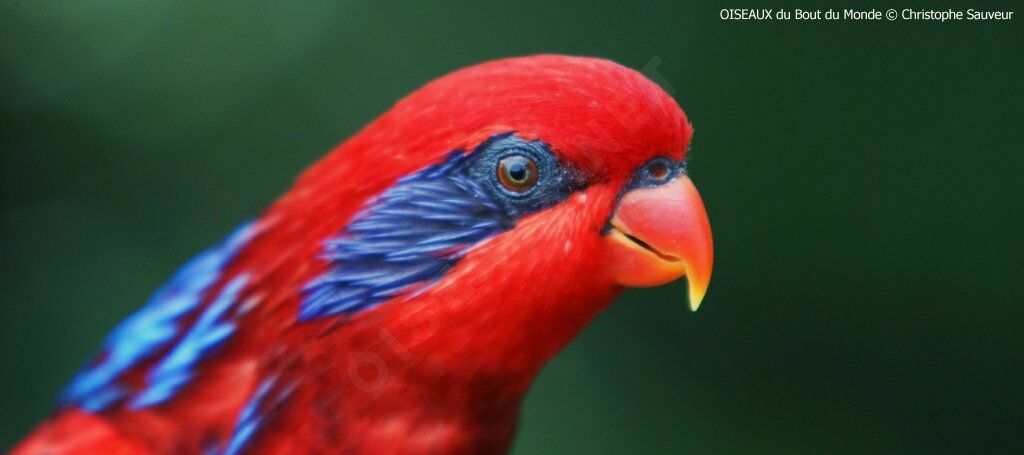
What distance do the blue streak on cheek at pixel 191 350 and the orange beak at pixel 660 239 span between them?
16.7 inches

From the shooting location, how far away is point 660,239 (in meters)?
0.83

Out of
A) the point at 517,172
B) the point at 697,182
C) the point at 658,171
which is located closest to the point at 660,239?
the point at 658,171

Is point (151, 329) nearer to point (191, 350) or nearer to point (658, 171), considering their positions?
point (191, 350)

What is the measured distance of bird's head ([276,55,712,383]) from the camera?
78 centimetres

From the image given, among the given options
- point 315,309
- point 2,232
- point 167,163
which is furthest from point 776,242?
point 2,232

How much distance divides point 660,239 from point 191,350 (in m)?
0.55

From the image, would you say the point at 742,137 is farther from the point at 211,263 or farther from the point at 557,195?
the point at 211,263

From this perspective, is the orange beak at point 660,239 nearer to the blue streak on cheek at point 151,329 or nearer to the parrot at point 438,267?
the parrot at point 438,267

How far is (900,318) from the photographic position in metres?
1.53

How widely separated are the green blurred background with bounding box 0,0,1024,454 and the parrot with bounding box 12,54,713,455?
0.50 meters

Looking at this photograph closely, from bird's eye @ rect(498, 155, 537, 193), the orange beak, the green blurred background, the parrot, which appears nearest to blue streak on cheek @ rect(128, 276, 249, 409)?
the parrot

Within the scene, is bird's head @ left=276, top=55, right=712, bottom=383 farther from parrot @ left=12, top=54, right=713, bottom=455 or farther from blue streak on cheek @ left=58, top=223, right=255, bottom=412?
blue streak on cheek @ left=58, top=223, right=255, bottom=412

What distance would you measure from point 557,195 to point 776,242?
2.85 feet

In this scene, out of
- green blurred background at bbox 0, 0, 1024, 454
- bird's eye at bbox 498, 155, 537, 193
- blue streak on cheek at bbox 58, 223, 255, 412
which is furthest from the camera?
green blurred background at bbox 0, 0, 1024, 454
